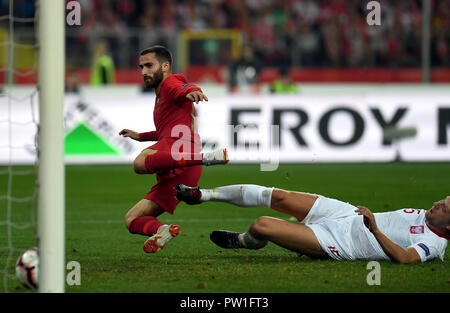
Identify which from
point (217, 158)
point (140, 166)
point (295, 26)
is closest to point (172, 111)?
point (140, 166)

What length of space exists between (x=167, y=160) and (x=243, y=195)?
25.0 inches

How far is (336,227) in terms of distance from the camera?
611 centimetres

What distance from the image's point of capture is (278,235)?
236 inches

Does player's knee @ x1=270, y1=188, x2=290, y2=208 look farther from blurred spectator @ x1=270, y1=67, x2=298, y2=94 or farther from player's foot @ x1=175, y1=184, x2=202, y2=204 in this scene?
blurred spectator @ x1=270, y1=67, x2=298, y2=94

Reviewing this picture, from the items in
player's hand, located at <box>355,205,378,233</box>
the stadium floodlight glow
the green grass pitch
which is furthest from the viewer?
player's hand, located at <box>355,205,378,233</box>

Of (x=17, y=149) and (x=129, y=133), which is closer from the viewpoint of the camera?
(x=129, y=133)

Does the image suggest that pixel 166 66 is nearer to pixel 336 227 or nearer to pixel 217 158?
pixel 217 158

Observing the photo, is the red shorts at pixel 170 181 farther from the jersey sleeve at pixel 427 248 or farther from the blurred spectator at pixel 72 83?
the blurred spectator at pixel 72 83

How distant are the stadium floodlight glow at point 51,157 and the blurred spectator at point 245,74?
12845mm

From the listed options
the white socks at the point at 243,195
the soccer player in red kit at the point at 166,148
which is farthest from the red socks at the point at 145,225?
the white socks at the point at 243,195

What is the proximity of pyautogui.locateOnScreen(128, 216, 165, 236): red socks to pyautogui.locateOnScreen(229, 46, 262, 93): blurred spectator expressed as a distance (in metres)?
11.1

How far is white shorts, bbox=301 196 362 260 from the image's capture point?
6.11 meters

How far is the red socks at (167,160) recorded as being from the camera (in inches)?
251

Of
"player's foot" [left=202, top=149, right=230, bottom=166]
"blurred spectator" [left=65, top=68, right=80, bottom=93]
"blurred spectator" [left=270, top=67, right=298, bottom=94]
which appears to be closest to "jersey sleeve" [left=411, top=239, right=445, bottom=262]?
"player's foot" [left=202, top=149, right=230, bottom=166]
